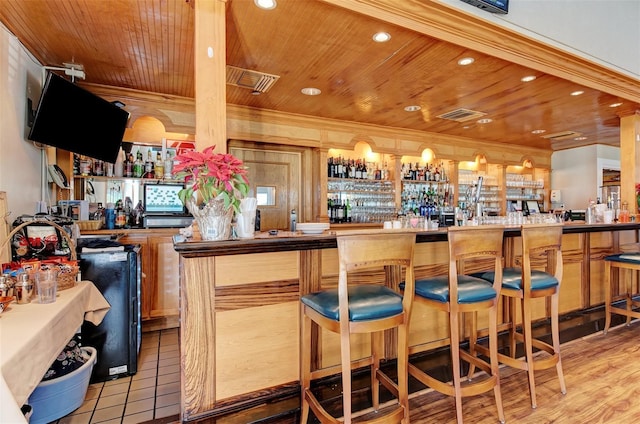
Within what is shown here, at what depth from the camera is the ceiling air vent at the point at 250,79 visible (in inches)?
120

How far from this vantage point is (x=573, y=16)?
10.3 feet

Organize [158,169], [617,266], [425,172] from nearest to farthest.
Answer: [617,266], [158,169], [425,172]

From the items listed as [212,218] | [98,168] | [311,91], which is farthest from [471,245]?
[98,168]

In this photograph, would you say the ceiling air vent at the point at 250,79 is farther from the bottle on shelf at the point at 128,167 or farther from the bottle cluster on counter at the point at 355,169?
the bottle cluster on counter at the point at 355,169

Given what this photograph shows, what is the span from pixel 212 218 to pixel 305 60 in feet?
5.84

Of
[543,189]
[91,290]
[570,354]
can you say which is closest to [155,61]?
[91,290]

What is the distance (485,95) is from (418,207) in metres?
Answer: 2.34

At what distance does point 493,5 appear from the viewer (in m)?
2.51

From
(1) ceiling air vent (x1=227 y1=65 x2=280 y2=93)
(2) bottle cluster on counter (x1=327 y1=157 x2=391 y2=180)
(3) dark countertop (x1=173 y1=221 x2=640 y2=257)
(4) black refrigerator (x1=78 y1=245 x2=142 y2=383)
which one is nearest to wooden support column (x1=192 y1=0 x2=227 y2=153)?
(3) dark countertop (x1=173 y1=221 x2=640 y2=257)

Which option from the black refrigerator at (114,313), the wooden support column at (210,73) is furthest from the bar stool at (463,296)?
the black refrigerator at (114,313)

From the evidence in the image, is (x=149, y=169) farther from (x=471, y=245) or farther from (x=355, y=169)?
(x=471, y=245)

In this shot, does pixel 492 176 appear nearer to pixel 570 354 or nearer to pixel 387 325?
pixel 570 354

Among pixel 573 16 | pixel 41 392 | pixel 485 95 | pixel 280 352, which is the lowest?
pixel 41 392

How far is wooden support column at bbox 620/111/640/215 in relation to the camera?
414 cm
